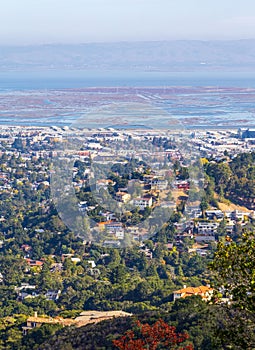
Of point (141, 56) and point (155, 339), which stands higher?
point (155, 339)

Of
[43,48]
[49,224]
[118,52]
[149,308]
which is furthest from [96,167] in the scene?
[43,48]

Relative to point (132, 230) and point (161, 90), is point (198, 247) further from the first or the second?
point (161, 90)

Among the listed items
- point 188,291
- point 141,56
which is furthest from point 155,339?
point 141,56

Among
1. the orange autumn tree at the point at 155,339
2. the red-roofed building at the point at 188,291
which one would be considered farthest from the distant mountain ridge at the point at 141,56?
the orange autumn tree at the point at 155,339

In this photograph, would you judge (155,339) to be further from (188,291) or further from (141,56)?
(141,56)

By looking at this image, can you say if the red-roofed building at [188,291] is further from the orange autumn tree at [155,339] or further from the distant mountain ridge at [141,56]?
the distant mountain ridge at [141,56]

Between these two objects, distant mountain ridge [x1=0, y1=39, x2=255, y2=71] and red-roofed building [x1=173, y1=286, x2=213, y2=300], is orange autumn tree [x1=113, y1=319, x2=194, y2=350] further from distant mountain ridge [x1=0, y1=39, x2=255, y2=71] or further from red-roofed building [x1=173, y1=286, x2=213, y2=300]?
distant mountain ridge [x1=0, y1=39, x2=255, y2=71]

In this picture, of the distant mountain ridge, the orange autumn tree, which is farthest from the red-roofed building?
the distant mountain ridge

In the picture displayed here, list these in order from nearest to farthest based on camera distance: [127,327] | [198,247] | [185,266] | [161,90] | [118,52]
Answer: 1. [127,327]
2. [185,266]
3. [198,247]
4. [161,90]
5. [118,52]
